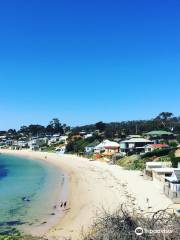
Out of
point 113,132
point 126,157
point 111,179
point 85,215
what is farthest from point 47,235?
point 113,132

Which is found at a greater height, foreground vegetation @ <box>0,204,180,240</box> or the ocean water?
foreground vegetation @ <box>0,204,180,240</box>

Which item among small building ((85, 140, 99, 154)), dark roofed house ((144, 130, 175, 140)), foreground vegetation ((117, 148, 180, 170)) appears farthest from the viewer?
small building ((85, 140, 99, 154))

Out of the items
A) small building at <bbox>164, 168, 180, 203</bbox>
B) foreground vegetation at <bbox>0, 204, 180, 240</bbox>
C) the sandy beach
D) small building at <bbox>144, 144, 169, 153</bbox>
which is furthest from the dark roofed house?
foreground vegetation at <bbox>0, 204, 180, 240</bbox>

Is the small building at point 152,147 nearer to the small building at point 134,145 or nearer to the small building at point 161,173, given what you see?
the small building at point 134,145

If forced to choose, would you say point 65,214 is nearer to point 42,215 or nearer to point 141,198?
point 42,215

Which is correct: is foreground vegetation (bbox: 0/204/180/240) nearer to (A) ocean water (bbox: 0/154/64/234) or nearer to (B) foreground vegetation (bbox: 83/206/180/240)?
(B) foreground vegetation (bbox: 83/206/180/240)

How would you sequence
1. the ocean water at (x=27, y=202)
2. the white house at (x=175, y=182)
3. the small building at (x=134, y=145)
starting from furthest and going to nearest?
the small building at (x=134, y=145)
the white house at (x=175, y=182)
the ocean water at (x=27, y=202)

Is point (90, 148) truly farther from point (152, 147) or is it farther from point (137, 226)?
point (137, 226)


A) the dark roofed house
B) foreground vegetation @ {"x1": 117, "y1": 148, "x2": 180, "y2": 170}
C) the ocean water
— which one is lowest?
the ocean water

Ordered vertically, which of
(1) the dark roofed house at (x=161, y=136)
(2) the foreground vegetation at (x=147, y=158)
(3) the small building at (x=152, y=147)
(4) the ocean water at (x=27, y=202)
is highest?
(1) the dark roofed house at (x=161, y=136)

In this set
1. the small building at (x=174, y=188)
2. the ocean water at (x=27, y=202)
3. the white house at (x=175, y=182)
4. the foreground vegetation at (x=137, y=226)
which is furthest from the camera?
the white house at (x=175, y=182)

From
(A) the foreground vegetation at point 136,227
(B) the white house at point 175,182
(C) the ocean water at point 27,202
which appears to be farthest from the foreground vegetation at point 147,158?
(A) the foreground vegetation at point 136,227

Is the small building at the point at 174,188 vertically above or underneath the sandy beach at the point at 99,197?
above

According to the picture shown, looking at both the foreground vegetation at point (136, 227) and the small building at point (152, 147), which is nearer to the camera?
the foreground vegetation at point (136, 227)
